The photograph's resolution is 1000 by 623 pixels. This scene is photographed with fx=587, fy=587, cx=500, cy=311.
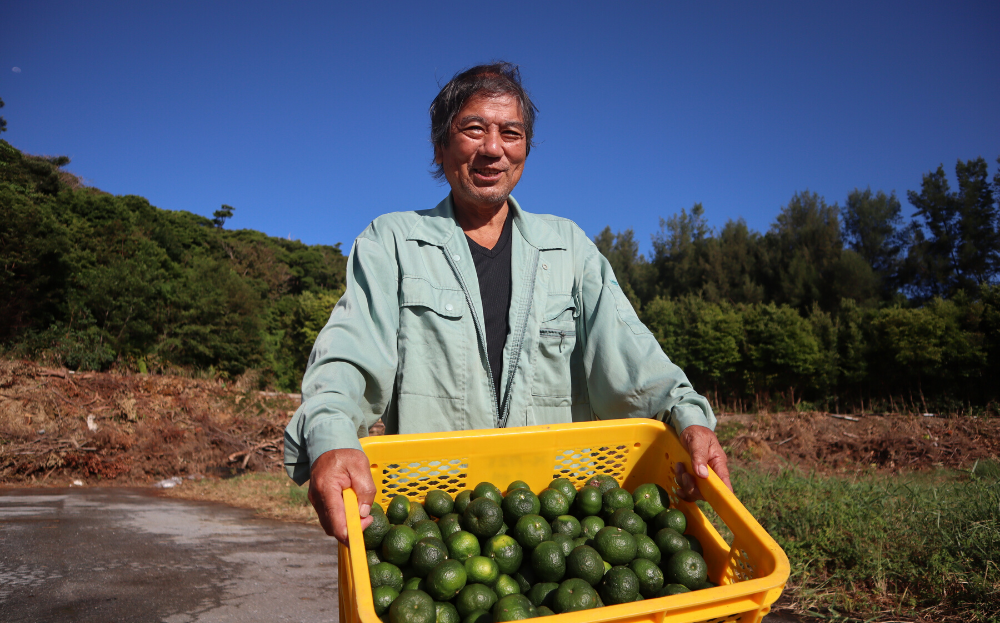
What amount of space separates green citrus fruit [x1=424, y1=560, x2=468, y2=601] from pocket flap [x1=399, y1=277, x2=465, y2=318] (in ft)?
2.94

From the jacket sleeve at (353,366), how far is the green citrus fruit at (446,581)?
0.43 meters

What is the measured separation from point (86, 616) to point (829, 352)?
2147 cm

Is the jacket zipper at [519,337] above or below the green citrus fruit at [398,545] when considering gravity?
above

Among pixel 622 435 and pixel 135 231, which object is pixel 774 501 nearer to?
pixel 622 435

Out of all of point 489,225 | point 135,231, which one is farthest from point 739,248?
point 489,225

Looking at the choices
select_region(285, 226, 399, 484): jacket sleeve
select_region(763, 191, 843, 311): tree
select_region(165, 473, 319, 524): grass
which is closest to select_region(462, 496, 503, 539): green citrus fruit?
select_region(285, 226, 399, 484): jacket sleeve

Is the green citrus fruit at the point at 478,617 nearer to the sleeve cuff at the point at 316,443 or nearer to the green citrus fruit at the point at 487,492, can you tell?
the green citrus fruit at the point at 487,492

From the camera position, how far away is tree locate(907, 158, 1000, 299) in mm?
27891

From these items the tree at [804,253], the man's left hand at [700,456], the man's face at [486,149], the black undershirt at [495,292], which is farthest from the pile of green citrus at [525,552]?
the tree at [804,253]

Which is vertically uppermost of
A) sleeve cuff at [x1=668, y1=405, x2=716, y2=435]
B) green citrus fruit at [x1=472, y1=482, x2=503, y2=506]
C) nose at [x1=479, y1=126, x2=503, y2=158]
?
nose at [x1=479, y1=126, x2=503, y2=158]

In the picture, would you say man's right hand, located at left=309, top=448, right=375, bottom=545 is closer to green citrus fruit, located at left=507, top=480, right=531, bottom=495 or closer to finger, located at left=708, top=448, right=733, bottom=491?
green citrus fruit, located at left=507, top=480, right=531, bottom=495

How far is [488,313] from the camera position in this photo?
2.33m

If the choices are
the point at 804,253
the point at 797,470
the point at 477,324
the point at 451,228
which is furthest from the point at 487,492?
the point at 804,253

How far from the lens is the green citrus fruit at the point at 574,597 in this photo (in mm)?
1493
